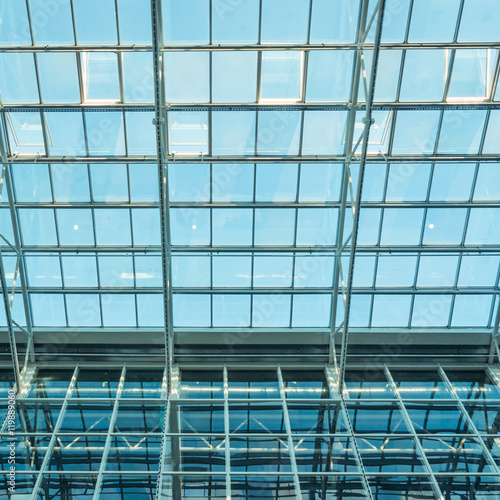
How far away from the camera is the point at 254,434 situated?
60.6 ft

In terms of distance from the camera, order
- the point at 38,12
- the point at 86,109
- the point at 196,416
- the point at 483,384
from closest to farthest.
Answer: the point at 38,12
the point at 86,109
the point at 196,416
the point at 483,384

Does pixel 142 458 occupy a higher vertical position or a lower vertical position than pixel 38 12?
lower

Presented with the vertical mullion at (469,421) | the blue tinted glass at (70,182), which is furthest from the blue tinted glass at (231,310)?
the vertical mullion at (469,421)

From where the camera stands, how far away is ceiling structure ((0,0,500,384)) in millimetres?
16984

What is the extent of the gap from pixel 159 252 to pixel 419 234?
30.2 feet

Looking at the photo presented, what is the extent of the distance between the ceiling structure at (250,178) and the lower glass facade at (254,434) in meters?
1.27

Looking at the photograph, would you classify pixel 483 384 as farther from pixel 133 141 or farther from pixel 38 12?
pixel 38 12

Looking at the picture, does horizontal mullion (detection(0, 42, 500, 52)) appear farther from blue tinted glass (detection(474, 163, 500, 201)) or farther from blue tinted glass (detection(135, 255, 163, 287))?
blue tinted glass (detection(135, 255, 163, 287))

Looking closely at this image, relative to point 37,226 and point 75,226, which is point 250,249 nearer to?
point 75,226

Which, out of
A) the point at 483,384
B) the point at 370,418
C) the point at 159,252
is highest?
the point at 159,252

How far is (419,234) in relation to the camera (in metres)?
20.5

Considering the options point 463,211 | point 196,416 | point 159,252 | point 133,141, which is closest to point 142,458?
point 196,416

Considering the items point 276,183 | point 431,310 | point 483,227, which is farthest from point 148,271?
point 483,227

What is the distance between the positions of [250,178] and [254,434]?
8.33 meters
